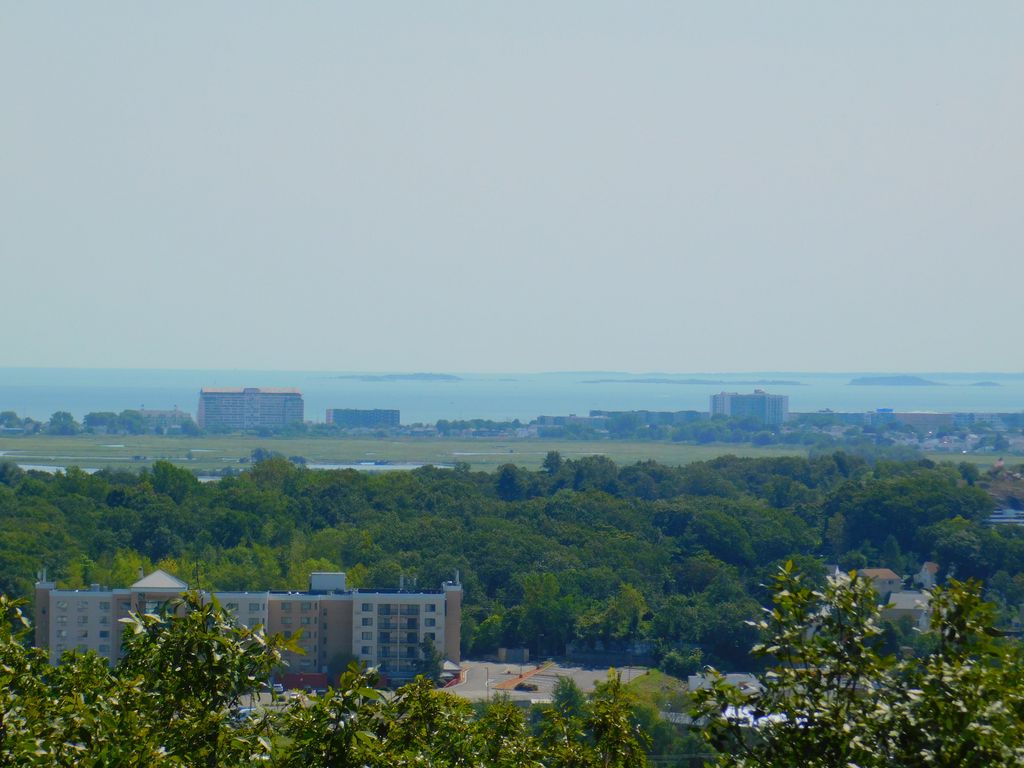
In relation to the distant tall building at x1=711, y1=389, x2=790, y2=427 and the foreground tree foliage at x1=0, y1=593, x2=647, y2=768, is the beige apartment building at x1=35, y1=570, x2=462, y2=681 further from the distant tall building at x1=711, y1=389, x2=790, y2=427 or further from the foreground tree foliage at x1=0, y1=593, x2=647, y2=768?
the distant tall building at x1=711, y1=389, x2=790, y2=427

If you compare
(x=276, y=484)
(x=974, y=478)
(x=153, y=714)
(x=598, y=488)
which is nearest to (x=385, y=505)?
(x=276, y=484)

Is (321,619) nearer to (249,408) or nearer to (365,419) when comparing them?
(365,419)

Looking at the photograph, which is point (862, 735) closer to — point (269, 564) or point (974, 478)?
→ point (269, 564)

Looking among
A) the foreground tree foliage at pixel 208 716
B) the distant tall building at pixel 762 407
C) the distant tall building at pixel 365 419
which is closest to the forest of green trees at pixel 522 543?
the foreground tree foliage at pixel 208 716

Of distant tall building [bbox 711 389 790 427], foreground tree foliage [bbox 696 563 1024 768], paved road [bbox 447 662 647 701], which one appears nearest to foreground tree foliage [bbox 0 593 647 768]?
foreground tree foliage [bbox 696 563 1024 768]

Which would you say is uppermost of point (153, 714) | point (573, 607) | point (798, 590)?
point (798, 590)
